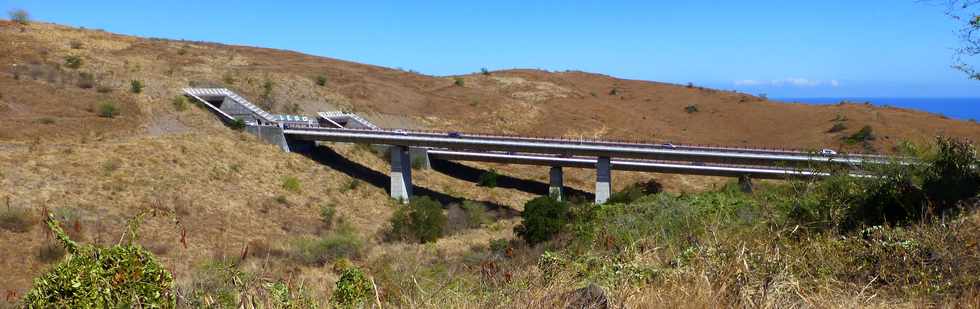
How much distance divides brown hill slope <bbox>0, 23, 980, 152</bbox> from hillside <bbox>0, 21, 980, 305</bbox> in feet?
0.96

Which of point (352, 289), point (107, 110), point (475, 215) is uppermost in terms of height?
point (107, 110)

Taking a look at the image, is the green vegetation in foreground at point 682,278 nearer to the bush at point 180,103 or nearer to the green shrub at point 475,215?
the green shrub at point 475,215

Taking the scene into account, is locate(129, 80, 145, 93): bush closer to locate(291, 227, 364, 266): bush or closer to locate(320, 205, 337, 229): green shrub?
locate(320, 205, 337, 229): green shrub

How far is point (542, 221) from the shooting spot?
31094 mm

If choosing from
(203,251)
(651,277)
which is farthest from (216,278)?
(203,251)

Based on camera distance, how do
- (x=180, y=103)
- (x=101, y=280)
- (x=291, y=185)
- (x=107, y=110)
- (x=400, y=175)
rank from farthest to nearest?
1. (x=180, y=103)
2. (x=107, y=110)
3. (x=400, y=175)
4. (x=291, y=185)
5. (x=101, y=280)

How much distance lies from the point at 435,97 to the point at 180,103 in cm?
3134

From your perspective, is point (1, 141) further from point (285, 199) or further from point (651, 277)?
point (651, 277)

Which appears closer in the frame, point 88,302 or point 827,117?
point 88,302

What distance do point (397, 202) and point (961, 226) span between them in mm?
38776

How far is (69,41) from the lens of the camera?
72.8 metres

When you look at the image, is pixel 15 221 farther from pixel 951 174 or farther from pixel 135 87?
pixel 135 87

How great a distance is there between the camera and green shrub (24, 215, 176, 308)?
5523 millimetres

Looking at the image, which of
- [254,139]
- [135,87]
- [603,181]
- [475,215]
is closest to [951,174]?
[603,181]
